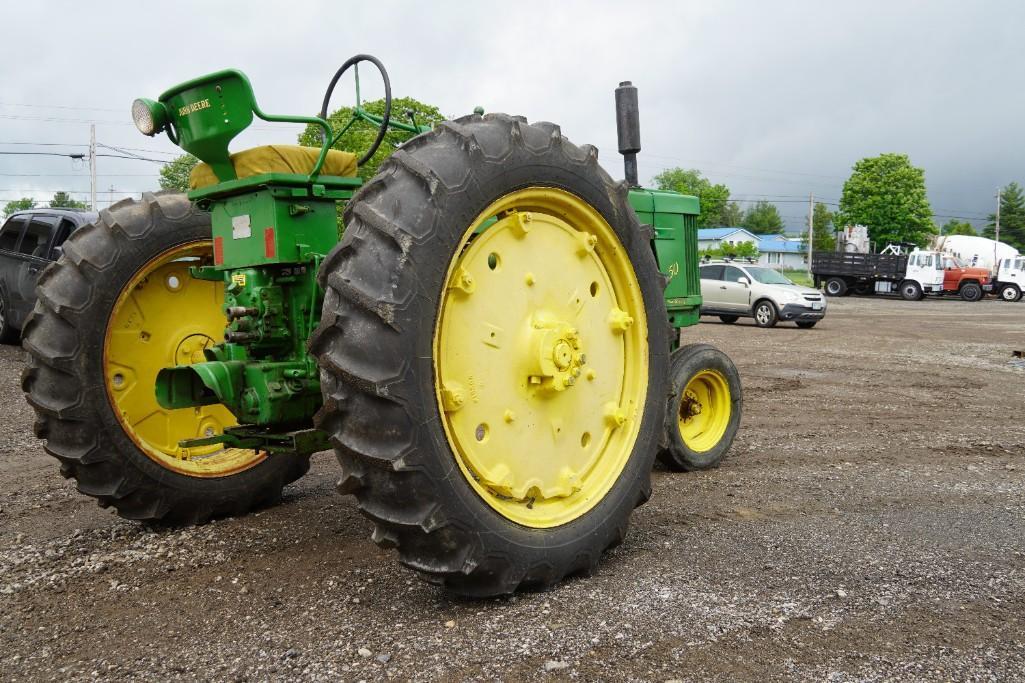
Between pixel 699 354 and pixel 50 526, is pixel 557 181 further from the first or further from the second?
pixel 50 526

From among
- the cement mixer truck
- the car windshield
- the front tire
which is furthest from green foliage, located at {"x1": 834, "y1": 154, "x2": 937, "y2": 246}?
the car windshield

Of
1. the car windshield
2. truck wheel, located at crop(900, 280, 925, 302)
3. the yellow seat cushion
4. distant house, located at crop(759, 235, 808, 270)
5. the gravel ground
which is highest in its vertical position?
distant house, located at crop(759, 235, 808, 270)

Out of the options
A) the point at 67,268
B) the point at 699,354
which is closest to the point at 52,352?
the point at 67,268

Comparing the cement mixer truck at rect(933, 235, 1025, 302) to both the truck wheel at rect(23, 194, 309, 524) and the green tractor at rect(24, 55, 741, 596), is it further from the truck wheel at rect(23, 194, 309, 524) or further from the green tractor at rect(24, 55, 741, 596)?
the truck wheel at rect(23, 194, 309, 524)

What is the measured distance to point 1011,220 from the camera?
9206cm

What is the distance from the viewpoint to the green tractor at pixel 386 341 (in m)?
2.79

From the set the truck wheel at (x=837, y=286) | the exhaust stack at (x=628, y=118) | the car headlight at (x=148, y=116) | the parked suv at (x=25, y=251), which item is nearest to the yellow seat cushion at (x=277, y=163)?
the car headlight at (x=148, y=116)

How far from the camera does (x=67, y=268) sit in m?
4.13

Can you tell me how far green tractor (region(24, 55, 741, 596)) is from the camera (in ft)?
9.14

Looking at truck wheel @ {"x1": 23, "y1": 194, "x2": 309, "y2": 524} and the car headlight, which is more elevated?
the car headlight

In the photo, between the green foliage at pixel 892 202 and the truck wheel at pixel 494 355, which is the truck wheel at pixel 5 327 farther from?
the green foliage at pixel 892 202

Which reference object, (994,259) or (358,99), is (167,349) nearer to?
(358,99)

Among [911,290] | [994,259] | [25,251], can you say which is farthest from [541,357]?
[994,259]

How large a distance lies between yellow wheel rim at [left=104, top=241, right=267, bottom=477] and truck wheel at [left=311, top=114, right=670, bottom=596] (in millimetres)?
1660
